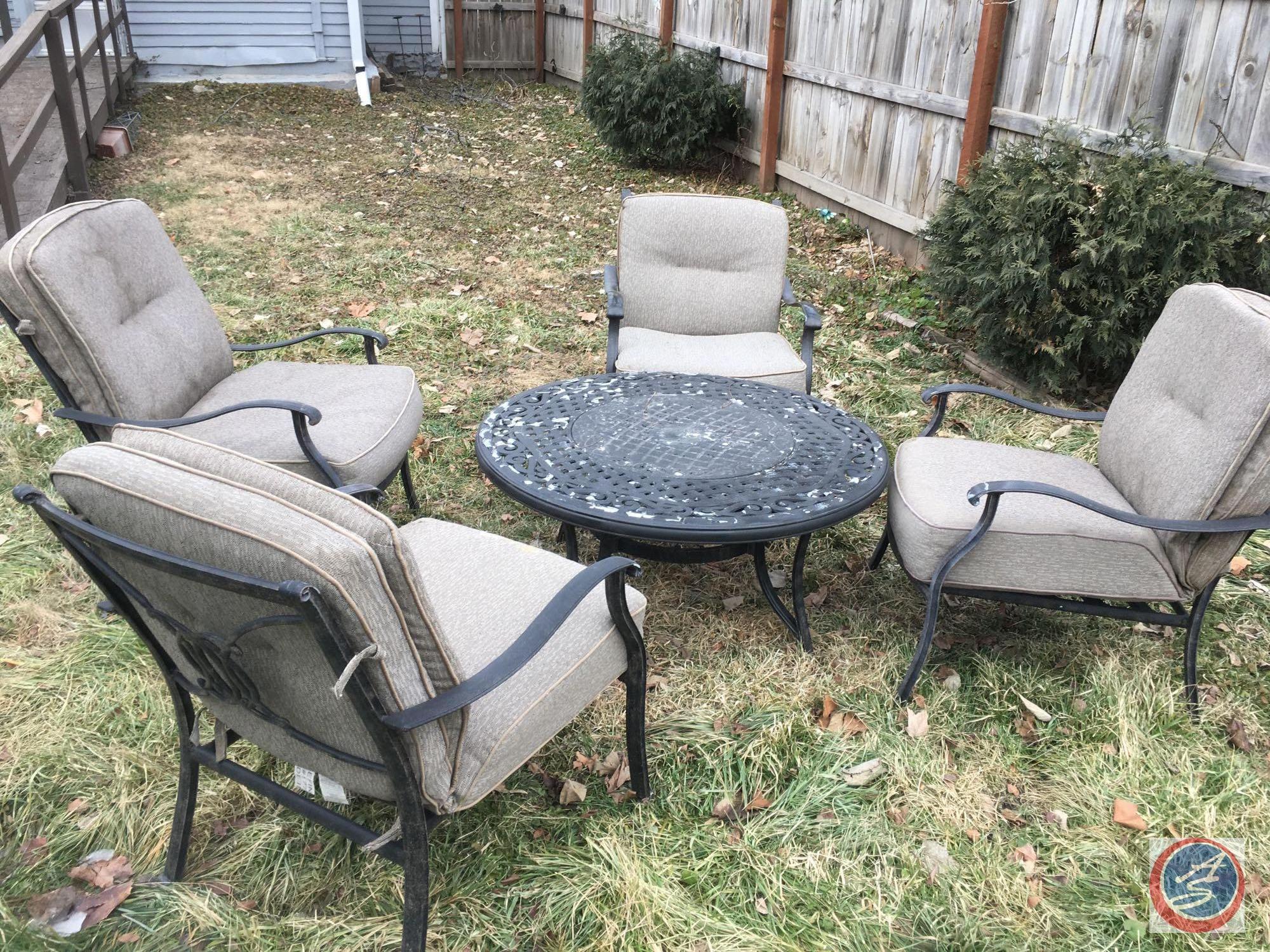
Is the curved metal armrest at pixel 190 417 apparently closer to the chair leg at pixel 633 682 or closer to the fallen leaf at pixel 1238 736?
the chair leg at pixel 633 682

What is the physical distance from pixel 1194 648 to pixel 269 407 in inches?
115

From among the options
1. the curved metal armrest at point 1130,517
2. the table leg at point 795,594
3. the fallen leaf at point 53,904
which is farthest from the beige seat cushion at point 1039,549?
the fallen leaf at point 53,904

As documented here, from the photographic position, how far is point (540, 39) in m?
13.4

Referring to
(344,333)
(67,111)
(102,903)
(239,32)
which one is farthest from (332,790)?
(239,32)

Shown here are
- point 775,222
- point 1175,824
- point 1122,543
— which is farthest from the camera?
point 775,222

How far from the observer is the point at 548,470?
3012 millimetres

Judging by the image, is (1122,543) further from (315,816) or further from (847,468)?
(315,816)

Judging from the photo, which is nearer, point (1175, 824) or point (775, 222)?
point (1175, 824)

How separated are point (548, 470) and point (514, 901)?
1253mm

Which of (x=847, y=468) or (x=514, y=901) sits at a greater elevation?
(x=847, y=468)

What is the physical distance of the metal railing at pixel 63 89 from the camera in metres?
5.59

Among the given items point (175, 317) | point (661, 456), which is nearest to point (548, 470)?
point (661, 456)

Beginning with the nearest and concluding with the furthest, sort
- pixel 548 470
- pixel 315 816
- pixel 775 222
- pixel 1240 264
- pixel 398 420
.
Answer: pixel 315 816
pixel 548 470
pixel 398 420
pixel 1240 264
pixel 775 222

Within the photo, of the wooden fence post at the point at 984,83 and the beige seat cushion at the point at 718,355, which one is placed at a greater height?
the wooden fence post at the point at 984,83
